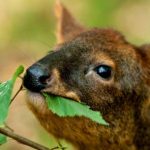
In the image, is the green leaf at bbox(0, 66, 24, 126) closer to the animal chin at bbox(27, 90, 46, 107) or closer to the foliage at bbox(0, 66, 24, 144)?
the foliage at bbox(0, 66, 24, 144)

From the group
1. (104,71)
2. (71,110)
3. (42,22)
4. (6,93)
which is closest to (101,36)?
(104,71)

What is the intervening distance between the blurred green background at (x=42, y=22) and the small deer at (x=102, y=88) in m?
5.02

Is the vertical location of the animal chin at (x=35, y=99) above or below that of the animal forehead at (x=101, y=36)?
below

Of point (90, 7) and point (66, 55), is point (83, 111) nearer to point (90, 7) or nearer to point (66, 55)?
point (66, 55)

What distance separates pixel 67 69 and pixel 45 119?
45 cm

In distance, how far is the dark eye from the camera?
7.04 metres

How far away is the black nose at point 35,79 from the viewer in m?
6.14

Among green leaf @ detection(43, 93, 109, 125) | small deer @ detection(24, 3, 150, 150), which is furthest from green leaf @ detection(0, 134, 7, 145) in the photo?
small deer @ detection(24, 3, 150, 150)

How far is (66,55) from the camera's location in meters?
6.85

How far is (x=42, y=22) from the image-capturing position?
46.4 ft

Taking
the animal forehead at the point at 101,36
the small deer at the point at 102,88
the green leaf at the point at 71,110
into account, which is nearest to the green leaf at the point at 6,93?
the green leaf at the point at 71,110

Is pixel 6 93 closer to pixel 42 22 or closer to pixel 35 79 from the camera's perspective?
pixel 35 79

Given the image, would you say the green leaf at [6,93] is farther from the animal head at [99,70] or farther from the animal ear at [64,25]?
the animal ear at [64,25]

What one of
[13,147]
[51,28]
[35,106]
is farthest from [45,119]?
[51,28]
